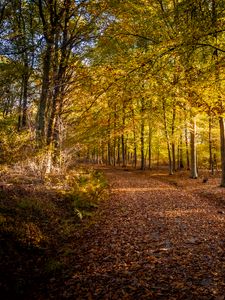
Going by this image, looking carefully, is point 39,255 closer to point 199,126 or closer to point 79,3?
point 79,3

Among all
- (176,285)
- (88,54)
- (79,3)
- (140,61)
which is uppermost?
(79,3)

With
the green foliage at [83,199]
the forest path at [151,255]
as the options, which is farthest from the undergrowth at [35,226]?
the forest path at [151,255]

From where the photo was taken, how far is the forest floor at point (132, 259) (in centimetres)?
438

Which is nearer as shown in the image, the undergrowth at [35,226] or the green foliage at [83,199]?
the undergrowth at [35,226]

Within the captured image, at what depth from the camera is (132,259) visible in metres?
5.48

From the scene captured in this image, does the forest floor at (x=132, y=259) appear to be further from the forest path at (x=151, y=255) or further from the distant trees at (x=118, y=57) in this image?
the distant trees at (x=118, y=57)

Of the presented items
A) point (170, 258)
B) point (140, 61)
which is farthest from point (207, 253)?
point (140, 61)

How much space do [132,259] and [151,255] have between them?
0.43 meters

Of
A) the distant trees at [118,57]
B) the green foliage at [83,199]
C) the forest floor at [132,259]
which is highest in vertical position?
the distant trees at [118,57]

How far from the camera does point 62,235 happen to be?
267 inches

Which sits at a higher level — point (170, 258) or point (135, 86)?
point (135, 86)

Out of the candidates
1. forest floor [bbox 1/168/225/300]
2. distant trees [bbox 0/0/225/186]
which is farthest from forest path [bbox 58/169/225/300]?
distant trees [bbox 0/0/225/186]

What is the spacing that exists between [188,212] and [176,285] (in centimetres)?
482

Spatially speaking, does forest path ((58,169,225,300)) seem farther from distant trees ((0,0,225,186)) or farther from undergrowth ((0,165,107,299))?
distant trees ((0,0,225,186))
